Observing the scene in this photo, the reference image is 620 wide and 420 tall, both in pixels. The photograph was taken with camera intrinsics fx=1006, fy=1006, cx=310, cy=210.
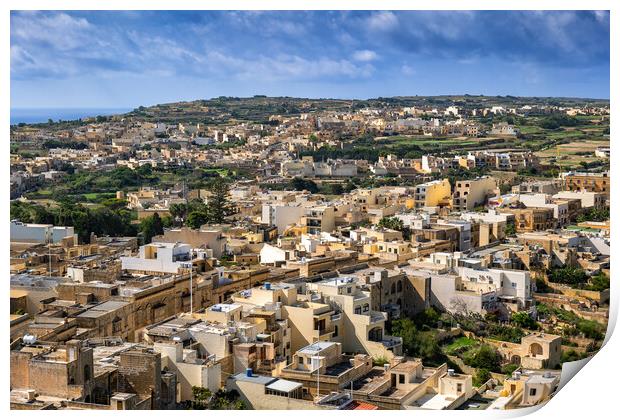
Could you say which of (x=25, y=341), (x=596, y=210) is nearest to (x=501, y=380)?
(x=25, y=341)

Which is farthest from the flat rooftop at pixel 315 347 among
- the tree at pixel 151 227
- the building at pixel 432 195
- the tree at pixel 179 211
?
the tree at pixel 179 211

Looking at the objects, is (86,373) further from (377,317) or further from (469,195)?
(469,195)

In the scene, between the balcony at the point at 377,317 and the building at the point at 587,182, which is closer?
the balcony at the point at 377,317

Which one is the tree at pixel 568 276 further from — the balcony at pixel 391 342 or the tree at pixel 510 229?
the balcony at pixel 391 342

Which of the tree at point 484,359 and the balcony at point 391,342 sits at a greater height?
the balcony at point 391,342

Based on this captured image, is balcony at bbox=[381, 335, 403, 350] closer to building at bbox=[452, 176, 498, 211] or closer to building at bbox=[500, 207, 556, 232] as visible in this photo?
building at bbox=[500, 207, 556, 232]

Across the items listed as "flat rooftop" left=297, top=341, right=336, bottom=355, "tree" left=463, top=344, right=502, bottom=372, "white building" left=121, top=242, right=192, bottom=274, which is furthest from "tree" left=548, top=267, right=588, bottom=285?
"flat rooftop" left=297, top=341, right=336, bottom=355

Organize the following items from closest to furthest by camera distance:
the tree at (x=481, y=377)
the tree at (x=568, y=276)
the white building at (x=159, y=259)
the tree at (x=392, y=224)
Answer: the tree at (x=481, y=377) < the white building at (x=159, y=259) < the tree at (x=568, y=276) < the tree at (x=392, y=224)

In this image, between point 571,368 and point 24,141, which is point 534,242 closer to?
point 571,368
